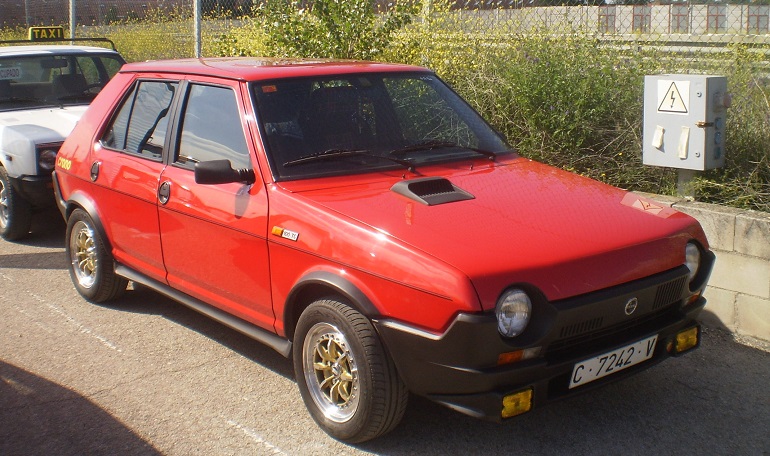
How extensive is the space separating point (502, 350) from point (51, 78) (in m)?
7.19

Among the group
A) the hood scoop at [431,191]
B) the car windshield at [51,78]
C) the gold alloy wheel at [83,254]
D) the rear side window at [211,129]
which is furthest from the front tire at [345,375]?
the car windshield at [51,78]

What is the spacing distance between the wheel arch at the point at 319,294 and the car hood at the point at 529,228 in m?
0.30

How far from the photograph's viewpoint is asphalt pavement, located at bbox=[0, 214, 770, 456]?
4199 mm

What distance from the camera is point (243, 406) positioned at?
4.65 m

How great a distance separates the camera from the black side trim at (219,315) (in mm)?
4557

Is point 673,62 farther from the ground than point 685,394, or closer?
farther from the ground

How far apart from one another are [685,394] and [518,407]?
1.53 metres

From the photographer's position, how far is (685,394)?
4785 millimetres

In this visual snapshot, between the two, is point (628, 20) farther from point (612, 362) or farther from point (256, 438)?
point (256, 438)

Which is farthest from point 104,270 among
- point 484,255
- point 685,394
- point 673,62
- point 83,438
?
point 673,62

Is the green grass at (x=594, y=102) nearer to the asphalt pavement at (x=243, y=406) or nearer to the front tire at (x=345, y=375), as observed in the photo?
the asphalt pavement at (x=243, y=406)

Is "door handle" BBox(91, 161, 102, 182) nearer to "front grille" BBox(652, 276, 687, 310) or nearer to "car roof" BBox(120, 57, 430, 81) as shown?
"car roof" BBox(120, 57, 430, 81)

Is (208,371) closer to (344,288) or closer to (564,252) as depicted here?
(344,288)

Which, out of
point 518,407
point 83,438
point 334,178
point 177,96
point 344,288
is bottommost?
point 83,438
